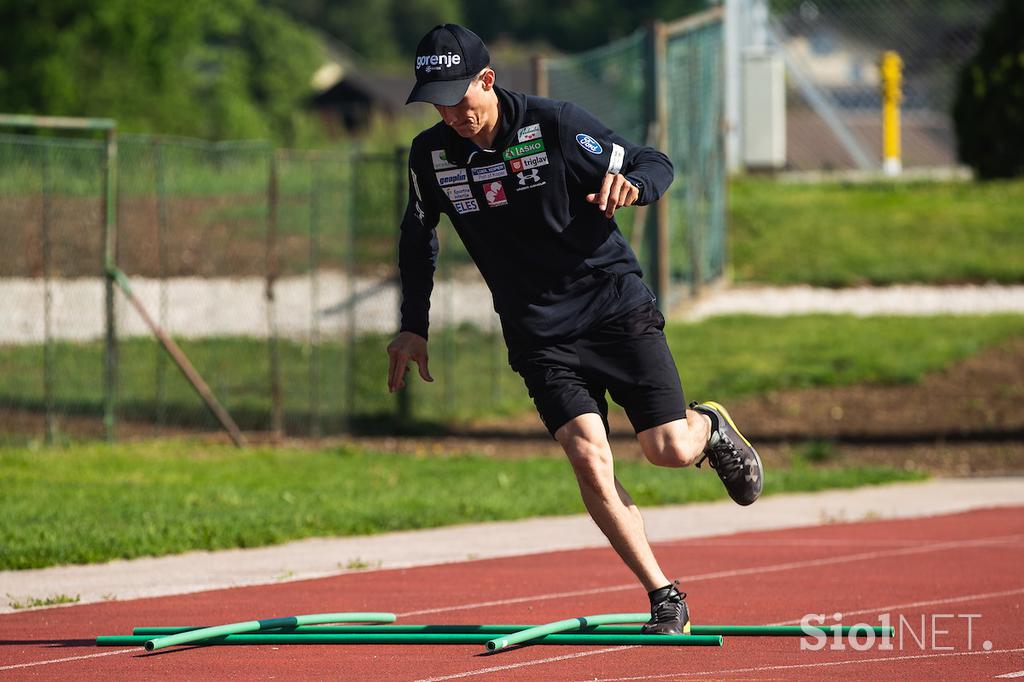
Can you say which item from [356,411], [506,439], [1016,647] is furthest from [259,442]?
[1016,647]

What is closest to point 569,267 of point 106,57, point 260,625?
point 260,625

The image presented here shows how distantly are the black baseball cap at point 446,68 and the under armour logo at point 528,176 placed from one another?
41 cm

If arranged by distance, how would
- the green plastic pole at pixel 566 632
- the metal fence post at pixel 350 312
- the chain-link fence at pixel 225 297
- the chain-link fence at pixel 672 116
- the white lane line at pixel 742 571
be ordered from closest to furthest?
1. the green plastic pole at pixel 566 632
2. the white lane line at pixel 742 571
3. the chain-link fence at pixel 225 297
4. the metal fence post at pixel 350 312
5. the chain-link fence at pixel 672 116

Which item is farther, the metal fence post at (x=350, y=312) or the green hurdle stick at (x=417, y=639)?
the metal fence post at (x=350, y=312)

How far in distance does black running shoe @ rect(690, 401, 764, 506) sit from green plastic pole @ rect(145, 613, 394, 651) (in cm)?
157

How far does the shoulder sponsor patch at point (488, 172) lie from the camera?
6.38 metres

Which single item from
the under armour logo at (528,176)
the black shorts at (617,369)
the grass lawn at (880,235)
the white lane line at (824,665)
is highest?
the grass lawn at (880,235)

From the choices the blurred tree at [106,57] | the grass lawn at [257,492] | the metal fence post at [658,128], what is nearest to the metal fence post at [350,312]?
the grass lawn at [257,492]

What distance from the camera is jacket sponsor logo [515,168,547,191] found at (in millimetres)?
6375

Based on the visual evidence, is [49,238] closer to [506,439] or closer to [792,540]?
[506,439]

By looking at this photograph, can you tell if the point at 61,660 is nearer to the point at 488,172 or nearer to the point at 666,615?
the point at 666,615

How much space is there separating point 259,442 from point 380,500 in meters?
4.00

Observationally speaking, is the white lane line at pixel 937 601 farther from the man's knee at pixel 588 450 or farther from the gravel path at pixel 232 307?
the gravel path at pixel 232 307

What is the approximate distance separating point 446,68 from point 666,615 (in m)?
2.27
